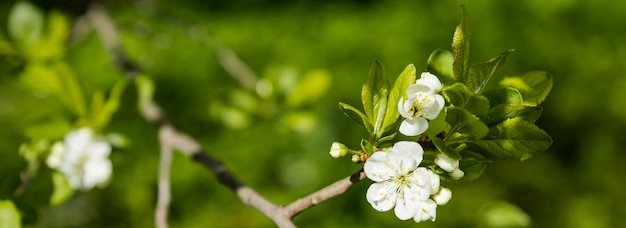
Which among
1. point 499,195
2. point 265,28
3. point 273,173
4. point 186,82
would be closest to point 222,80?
point 186,82

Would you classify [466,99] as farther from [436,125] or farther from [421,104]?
[436,125]

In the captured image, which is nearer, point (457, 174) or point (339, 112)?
point (457, 174)

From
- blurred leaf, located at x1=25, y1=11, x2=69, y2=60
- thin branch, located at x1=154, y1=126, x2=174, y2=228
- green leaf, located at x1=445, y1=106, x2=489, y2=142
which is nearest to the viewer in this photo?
green leaf, located at x1=445, y1=106, x2=489, y2=142

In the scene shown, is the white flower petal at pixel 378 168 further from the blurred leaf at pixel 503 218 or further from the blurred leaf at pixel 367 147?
the blurred leaf at pixel 503 218

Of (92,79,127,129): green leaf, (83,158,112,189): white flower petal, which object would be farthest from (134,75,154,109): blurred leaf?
(83,158,112,189): white flower petal

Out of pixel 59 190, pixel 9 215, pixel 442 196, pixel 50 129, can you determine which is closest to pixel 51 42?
pixel 50 129

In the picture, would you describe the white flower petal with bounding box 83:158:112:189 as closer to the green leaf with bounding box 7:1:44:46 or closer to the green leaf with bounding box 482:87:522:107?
the green leaf with bounding box 7:1:44:46
